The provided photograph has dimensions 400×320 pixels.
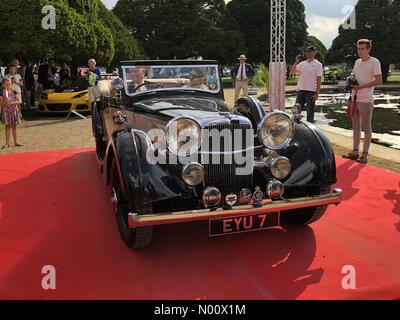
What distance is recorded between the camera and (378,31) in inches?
1230

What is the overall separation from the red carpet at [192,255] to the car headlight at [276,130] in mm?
841

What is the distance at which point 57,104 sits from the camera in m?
12.3

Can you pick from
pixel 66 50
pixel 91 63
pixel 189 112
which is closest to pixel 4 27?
pixel 66 50

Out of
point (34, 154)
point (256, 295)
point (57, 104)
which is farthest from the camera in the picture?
point (57, 104)

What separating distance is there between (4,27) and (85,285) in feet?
39.4

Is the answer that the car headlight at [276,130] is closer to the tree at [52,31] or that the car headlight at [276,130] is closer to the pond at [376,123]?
the pond at [376,123]

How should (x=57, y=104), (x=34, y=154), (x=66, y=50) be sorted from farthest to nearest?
(x=66, y=50) < (x=57, y=104) < (x=34, y=154)

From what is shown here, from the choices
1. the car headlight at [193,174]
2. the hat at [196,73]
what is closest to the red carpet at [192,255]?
the car headlight at [193,174]

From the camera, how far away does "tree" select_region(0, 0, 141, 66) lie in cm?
1239

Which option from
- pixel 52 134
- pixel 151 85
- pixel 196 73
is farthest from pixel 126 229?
pixel 52 134

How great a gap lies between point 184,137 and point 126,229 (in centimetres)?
93

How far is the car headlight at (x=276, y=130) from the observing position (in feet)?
11.0
